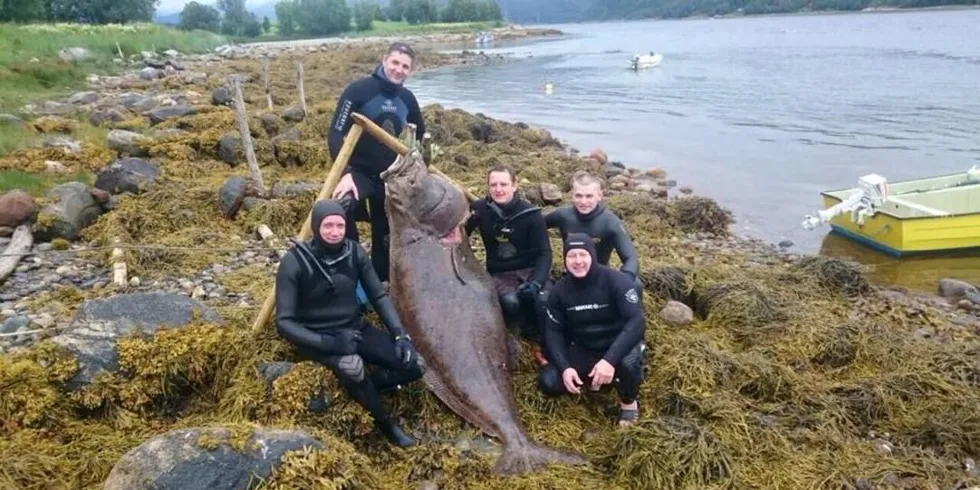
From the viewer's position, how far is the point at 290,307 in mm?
5188

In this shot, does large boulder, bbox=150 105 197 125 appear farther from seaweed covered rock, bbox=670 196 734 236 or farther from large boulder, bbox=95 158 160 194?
seaweed covered rock, bbox=670 196 734 236

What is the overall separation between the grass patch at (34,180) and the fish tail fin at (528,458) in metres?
8.23

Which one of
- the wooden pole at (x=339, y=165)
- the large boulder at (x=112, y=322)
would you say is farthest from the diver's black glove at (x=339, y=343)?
the large boulder at (x=112, y=322)

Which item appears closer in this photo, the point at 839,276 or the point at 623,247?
the point at 623,247

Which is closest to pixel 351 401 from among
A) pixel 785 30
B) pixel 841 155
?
pixel 841 155

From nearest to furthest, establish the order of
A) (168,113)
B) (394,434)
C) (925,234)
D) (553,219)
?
(394,434), (553,219), (925,234), (168,113)

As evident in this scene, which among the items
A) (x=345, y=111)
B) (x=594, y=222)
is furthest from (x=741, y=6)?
(x=345, y=111)

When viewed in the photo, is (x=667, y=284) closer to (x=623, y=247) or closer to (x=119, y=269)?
(x=623, y=247)

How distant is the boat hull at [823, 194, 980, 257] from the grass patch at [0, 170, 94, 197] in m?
12.8

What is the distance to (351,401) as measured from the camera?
5.45 metres

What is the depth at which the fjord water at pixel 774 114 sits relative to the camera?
17.1 meters

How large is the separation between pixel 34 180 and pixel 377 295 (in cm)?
796

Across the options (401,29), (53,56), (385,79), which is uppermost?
(401,29)

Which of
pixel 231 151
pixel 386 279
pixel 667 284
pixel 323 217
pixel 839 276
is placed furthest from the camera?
pixel 231 151
